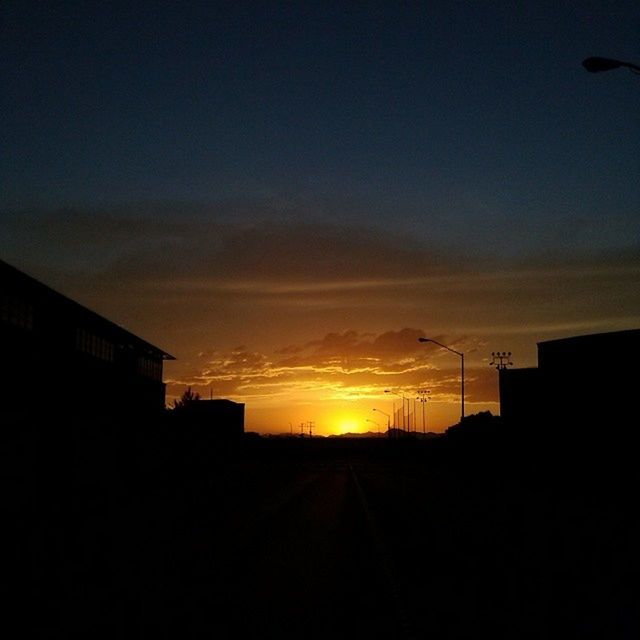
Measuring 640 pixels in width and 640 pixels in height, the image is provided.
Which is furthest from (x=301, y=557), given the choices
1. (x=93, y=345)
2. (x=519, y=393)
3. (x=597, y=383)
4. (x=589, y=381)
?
(x=519, y=393)

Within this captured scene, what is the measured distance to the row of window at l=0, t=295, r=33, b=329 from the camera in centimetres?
3827

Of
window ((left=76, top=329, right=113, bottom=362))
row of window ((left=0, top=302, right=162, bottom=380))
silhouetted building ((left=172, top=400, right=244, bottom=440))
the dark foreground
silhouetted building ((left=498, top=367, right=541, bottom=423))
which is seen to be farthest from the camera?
silhouetted building ((left=172, top=400, right=244, bottom=440))

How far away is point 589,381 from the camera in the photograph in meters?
60.9

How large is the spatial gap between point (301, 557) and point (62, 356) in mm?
32903

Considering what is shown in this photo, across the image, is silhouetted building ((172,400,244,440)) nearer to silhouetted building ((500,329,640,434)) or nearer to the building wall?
silhouetted building ((500,329,640,434))

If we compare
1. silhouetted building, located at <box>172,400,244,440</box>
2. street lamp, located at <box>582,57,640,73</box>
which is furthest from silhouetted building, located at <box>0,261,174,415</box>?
silhouetted building, located at <box>172,400,244,440</box>

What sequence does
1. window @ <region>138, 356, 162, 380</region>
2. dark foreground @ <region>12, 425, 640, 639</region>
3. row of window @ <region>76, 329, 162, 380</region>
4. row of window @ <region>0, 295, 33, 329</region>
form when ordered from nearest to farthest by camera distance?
1. dark foreground @ <region>12, 425, 640, 639</region>
2. row of window @ <region>0, 295, 33, 329</region>
3. row of window @ <region>76, 329, 162, 380</region>
4. window @ <region>138, 356, 162, 380</region>

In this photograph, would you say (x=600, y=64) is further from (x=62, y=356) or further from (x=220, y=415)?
(x=220, y=415)

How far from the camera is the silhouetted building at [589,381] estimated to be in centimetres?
5631

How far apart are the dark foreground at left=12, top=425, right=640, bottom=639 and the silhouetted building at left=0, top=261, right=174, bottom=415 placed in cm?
411

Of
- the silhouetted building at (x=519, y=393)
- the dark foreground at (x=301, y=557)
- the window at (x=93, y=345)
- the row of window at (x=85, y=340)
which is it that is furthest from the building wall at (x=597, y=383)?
the window at (x=93, y=345)

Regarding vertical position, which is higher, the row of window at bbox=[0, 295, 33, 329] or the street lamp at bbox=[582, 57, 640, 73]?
the street lamp at bbox=[582, 57, 640, 73]

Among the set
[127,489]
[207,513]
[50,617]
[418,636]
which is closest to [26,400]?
[127,489]

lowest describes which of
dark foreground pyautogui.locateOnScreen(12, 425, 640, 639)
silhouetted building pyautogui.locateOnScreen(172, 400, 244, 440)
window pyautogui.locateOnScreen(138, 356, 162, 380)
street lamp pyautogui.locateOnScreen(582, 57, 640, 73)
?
dark foreground pyautogui.locateOnScreen(12, 425, 640, 639)
